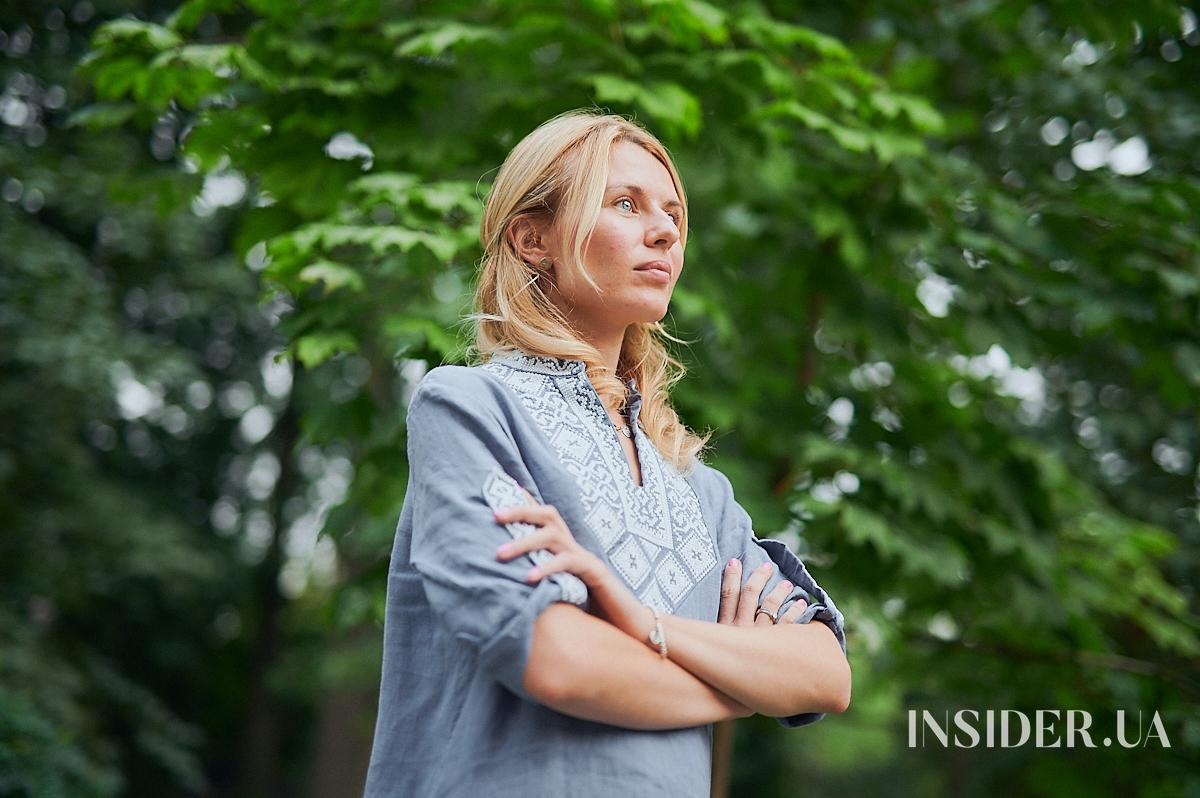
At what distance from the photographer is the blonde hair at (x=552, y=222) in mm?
1643

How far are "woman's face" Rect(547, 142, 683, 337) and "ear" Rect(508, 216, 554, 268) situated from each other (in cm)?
3

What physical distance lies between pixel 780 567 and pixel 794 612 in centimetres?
16

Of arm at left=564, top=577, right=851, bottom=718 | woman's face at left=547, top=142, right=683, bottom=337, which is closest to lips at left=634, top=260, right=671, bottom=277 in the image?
woman's face at left=547, top=142, right=683, bottom=337

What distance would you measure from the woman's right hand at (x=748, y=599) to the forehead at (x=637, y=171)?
23.1 inches

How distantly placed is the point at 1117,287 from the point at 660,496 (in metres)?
2.70

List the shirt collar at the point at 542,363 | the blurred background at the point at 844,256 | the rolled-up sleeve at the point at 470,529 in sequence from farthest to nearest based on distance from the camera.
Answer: the blurred background at the point at 844,256 → the shirt collar at the point at 542,363 → the rolled-up sleeve at the point at 470,529

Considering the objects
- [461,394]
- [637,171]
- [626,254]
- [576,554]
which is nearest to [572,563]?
[576,554]

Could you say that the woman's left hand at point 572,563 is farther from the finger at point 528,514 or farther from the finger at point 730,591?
the finger at point 730,591

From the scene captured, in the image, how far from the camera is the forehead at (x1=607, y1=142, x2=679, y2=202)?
1.69 metres

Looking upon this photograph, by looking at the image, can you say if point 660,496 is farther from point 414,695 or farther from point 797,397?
point 797,397

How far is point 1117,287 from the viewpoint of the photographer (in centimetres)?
371

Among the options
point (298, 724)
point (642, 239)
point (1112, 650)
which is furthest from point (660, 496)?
point (298, 724)

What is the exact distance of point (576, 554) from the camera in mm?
1383

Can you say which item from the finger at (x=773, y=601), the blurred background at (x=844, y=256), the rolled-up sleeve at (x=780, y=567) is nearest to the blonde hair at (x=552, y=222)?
the rolled-up sleeve at (x=780, y=567)
